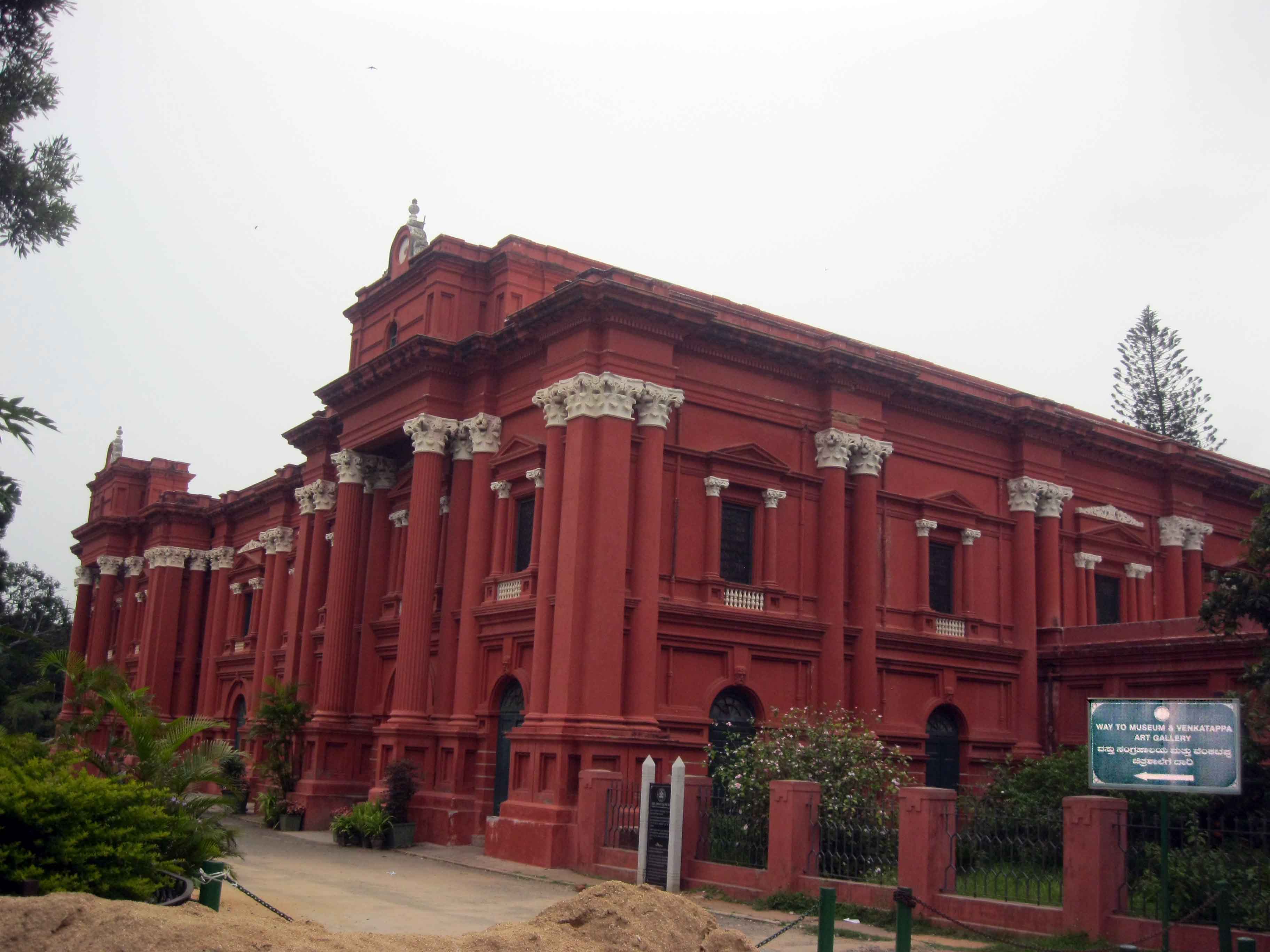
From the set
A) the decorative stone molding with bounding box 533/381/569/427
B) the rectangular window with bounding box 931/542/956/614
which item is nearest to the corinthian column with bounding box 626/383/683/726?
the decorative stone molding with bounding box 533/381/569/427

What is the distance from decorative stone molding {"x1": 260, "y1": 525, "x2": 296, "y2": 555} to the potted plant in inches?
621

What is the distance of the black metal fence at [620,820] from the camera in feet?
63.0

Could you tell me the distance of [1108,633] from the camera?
26688 millimetres

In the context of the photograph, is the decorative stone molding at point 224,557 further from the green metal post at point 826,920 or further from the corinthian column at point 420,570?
the green metal post at point 826,920

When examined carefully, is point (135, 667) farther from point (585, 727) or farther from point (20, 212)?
point (20, 212)

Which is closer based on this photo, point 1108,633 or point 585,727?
point 585,727

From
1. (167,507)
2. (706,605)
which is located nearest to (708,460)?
(706,605)

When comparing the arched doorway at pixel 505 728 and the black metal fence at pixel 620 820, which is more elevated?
the arched doorway at pixel 505 728

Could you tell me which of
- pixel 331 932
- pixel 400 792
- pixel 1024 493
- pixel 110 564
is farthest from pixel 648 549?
pixel 110 564

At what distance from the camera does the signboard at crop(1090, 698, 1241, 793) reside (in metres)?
11.7

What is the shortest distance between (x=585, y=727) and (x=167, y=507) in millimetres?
28513

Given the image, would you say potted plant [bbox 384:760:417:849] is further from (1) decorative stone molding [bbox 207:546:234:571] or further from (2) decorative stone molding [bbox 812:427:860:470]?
(1) decorative stone molding [bbox 207:546:234:571]

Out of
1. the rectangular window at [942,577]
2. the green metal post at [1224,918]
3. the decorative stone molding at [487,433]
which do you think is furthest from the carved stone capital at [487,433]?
the green metal post at [1224,918]

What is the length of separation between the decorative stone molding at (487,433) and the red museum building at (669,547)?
0.09 metres
